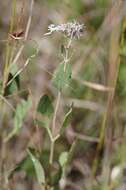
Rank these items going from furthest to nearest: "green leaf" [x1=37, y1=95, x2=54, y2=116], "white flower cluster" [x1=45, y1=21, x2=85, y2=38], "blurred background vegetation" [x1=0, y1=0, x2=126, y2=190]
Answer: "blurred background vegetation" [x1=0, y1=0, x2=126, y2=190], "green leaf" [x1=37, y1=95, x2=54, y2=116], "white flower cluster" [x1=45, y1=21, x2=85, y2=38]

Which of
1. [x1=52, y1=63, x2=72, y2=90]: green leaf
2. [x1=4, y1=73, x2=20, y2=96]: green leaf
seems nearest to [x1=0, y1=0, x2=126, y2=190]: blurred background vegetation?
[x1=4, y1=73, x2=20, y2=96]: green leaf

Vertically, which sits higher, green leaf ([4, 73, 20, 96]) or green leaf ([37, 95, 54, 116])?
green leaf ([4, 73, 20, 96])

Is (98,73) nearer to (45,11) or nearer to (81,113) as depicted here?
(81,113)

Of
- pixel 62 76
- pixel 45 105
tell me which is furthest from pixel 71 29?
pixel 45 105

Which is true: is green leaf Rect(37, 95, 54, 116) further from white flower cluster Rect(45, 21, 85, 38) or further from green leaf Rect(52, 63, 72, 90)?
white flower cluster Rect(45, 21, 85, 38)

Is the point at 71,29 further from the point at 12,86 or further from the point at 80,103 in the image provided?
the point at 80,103

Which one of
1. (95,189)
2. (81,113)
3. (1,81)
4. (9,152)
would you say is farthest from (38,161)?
(81,113)
